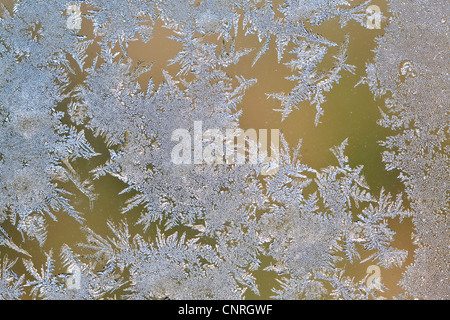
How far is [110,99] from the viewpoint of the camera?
26.4 inches

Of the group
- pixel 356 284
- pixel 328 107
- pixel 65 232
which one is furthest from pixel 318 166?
pixel 65 232

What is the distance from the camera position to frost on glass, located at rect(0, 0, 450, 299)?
671 millimetres

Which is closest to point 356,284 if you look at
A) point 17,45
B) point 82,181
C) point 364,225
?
point 364,225

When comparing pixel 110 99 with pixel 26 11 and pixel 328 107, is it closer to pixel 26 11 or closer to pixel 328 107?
pixel 26 11

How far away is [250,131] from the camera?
675mm

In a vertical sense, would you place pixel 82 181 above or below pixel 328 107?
below

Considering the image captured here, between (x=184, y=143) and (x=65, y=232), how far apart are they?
25 cm

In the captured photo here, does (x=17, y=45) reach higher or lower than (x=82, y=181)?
higher

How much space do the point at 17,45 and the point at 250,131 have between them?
41 centimetres

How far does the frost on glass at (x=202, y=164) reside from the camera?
67 centimetres

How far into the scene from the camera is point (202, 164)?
669mm
